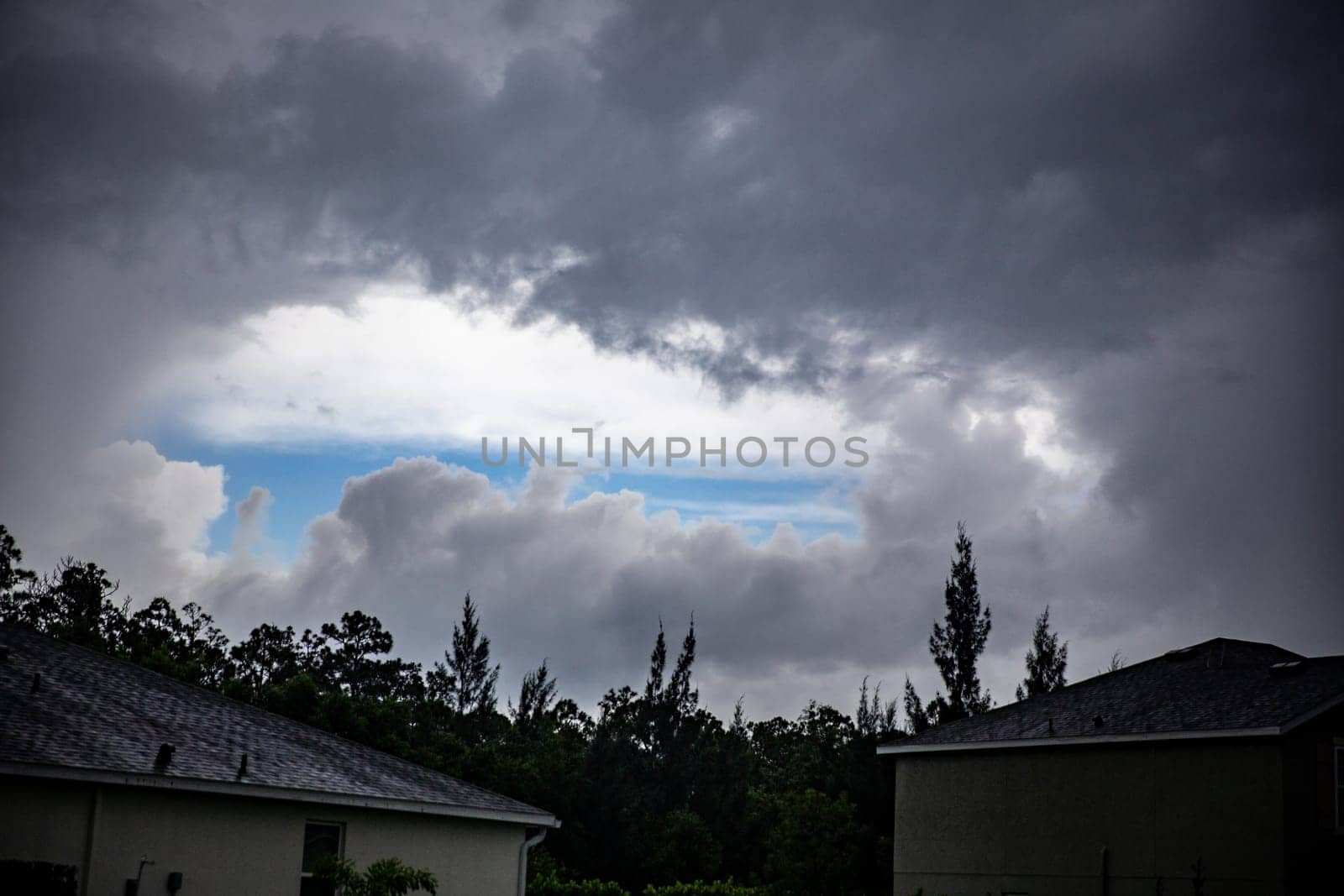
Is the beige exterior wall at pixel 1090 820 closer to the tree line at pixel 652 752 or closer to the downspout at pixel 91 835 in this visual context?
the tree line at pixel 652 752

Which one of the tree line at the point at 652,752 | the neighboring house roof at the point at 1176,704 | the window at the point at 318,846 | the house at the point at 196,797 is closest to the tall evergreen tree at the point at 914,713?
the tree line at the point at 652,752

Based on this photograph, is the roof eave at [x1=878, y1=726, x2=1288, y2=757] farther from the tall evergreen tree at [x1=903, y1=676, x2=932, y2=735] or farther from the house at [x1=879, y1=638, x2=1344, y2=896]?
the tall evergreen tree at [x1=903, y1=676, x2=932, y2=735]

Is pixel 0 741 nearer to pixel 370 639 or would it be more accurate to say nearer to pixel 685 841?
pixel 685 841

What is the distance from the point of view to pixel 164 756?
50.0 ft

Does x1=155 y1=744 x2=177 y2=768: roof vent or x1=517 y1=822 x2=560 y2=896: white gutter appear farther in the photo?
x1=517 y1=822 x2=560 y2=896: white gutter

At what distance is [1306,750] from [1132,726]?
2.91 m

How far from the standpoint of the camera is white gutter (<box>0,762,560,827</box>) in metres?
13.5

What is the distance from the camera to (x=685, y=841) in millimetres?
36125

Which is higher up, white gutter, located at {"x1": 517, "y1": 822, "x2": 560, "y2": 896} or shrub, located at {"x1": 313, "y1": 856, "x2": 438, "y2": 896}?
shrub, located at {"x1": 313, "y1": 856, "x2": 438, "y2": 896}

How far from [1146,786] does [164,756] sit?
16.2 metres

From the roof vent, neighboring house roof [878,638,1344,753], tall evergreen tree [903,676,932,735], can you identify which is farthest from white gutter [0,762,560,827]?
tall evergreen tree [903,676,932,735]

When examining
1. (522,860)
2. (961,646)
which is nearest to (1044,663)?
(961,646)

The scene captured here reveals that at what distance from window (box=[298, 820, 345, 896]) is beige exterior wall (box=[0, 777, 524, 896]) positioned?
0.11m

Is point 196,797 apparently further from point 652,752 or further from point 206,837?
point 652,752
